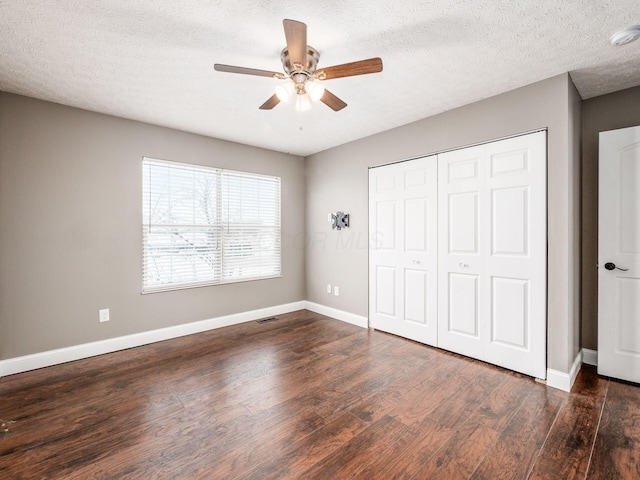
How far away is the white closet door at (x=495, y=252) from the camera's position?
261 cm

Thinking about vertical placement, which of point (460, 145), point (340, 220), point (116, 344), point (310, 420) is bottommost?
point (310, 420)

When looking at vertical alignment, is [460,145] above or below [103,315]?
above

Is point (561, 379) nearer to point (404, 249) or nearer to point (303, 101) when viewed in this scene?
point (404, 249)

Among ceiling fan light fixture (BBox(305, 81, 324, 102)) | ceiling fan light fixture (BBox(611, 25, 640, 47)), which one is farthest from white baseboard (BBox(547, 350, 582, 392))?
ceiling fan light fixture (BBox(305, 81, 324, 102))

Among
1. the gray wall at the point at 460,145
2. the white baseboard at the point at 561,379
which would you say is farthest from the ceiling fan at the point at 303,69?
the white baseboard at the point at 561,379

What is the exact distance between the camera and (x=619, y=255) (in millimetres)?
2576

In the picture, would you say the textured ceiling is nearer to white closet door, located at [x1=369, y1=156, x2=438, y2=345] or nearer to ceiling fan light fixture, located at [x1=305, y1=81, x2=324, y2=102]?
ceiling fan light fixture, located at [x1=305, y1=81, x2=324, y2=102]

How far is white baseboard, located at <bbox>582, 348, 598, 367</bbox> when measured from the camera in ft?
9.36

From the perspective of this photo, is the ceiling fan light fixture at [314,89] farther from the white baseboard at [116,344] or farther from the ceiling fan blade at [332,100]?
the white baseboard at [116,344]

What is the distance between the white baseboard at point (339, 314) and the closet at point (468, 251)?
6.7 inches

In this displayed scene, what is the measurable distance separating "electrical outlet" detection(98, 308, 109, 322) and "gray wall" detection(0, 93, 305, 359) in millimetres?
45

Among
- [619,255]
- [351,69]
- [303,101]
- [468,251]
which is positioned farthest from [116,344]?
[619,255]

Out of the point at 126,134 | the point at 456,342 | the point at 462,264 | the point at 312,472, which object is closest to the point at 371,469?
the point at 312,472

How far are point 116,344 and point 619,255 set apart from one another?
503 cm
